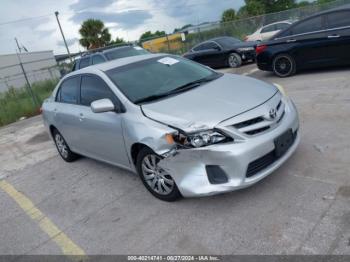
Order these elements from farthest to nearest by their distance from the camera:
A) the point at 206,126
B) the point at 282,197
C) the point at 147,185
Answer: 1. the point at 147,185
2. the point at 282,197
3. the point at 206,126

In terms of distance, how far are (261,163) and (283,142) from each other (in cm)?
39

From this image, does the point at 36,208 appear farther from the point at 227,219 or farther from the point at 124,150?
the point at 227,219

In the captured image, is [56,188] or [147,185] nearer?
[147,185]

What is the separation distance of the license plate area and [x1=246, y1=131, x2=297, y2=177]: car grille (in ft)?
0.21

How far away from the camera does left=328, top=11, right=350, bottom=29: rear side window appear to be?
799 cm

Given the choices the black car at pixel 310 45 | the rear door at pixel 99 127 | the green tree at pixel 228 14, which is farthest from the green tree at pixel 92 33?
Answer: the rear door at pixel 99 127

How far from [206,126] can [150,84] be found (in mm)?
1351

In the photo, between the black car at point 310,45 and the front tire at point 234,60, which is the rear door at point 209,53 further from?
the black car at point 310,45

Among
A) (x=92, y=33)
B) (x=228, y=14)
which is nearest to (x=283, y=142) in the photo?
(x=92, y=33)

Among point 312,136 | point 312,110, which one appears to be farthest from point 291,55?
point 312,136

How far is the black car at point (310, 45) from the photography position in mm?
8062

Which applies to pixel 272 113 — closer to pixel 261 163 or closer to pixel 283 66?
pixel 261 163

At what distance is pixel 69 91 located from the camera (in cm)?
556

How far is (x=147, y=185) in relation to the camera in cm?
414
